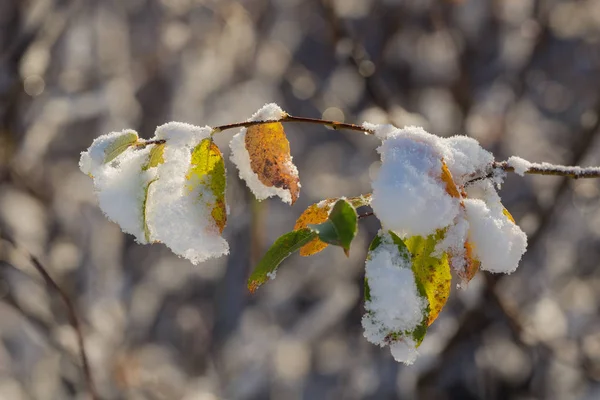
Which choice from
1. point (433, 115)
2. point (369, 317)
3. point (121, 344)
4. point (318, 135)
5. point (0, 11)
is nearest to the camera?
point (369, 317)

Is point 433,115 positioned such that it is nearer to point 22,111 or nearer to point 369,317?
point 22,111

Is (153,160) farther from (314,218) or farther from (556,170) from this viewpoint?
(556,170)

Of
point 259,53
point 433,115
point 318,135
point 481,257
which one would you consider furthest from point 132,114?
point 481,257

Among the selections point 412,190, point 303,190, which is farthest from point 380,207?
point 303,190

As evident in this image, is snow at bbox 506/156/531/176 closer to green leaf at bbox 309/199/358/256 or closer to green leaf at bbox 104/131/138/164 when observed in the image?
green leaf at bbox 309/199/358/256

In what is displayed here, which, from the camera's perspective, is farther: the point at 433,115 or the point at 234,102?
the point at 234,102

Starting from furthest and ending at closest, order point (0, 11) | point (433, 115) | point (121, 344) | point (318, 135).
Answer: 1. point (318, 135)
2. point (121, 344)
3. point (433, 115)
4. point (0, 11)

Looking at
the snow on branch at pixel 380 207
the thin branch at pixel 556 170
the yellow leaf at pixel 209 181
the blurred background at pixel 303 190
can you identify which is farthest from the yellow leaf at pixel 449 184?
the blurred background at pixel 303 190
